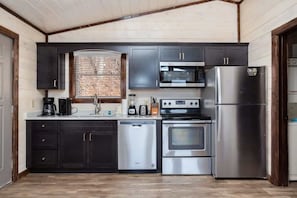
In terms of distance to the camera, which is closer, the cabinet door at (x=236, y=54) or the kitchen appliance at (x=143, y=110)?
the cabinet door at (x=236, y=54)

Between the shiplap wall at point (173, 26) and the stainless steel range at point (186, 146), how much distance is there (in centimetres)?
162

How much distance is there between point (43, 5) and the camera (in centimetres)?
373

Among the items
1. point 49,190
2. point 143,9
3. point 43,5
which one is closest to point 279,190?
point 49,190

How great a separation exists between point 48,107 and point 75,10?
1.69 meters

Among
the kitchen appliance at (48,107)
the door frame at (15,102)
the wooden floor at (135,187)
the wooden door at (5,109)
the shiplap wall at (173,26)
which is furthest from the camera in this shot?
the shiplap wall at (173,26)

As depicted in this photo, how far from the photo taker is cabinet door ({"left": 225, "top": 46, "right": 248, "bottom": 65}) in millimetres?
4656

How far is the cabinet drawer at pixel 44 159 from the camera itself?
4359mm

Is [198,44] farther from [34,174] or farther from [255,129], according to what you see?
[34,174]

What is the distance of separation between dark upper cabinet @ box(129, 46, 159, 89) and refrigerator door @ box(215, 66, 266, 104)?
1.07m

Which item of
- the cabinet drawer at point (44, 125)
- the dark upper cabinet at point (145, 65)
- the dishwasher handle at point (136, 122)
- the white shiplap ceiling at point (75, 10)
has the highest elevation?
the white shiplap ceiling at point (75, 10)

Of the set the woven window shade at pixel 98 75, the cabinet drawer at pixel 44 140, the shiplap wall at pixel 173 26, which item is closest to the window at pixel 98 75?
the woven window shade at pixel 98 75

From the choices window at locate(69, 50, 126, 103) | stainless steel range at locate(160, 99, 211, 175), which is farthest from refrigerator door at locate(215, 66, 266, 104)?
window at locate(69, 50, 126, 103)

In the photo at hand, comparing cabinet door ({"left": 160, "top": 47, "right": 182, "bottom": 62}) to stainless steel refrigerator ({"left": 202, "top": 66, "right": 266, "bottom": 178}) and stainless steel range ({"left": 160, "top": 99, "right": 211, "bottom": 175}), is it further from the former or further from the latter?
stainless steel range ({"left": 160, "top": 99, "right": 211, "bottom": 175})

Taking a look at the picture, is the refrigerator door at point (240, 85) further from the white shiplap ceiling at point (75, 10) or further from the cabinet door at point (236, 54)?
the white shiplap ceiling at point (75, 10)
